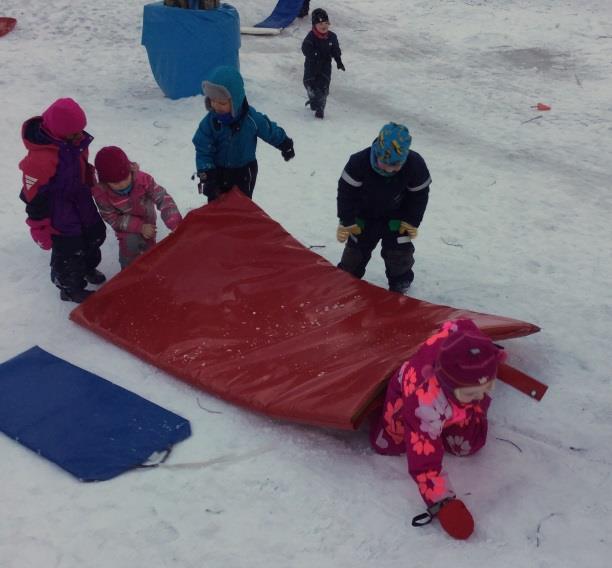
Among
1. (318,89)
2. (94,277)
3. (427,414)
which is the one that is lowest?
(94,277)

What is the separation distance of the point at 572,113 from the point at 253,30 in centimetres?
437

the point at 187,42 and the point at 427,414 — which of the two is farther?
the point at 187,42

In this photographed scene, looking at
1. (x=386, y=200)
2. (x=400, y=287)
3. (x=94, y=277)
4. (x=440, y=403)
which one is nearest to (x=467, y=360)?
(x=440, y=403)

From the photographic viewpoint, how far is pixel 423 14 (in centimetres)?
1154

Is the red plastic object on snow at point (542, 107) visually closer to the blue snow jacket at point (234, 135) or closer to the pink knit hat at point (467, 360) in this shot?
the blue snow jacket at point (234, 135)

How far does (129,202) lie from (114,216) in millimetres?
121

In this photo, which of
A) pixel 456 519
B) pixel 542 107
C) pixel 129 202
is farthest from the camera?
pixel 542 107

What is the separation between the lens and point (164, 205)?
14.0 ft

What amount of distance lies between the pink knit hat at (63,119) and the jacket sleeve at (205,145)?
79 cm

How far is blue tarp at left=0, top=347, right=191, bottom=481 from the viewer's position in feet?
9.84

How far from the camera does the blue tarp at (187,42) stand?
23.6ft

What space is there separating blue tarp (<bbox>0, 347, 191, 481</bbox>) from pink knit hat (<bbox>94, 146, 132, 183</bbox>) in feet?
3.59

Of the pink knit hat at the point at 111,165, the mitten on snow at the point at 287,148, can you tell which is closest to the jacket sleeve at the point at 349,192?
the mitten on snow at the point at 287,148

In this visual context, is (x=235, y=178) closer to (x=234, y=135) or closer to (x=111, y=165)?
(x=234, y=135)
